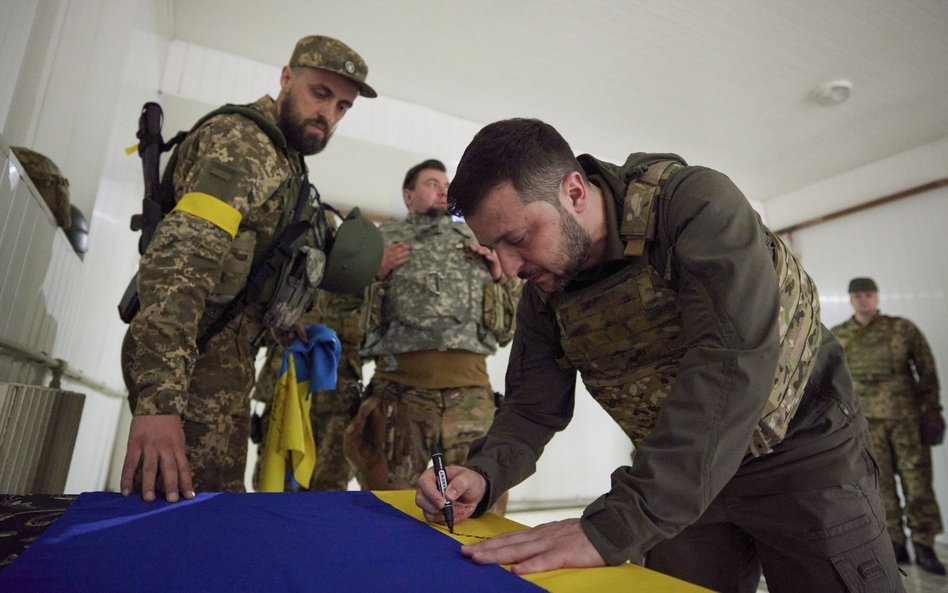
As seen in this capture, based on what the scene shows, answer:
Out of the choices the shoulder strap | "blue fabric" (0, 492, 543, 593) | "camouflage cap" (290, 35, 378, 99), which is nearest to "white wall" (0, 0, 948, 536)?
"camouflage cap" (290, 35, 378, 99)

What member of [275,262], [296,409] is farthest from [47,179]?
[296,409]

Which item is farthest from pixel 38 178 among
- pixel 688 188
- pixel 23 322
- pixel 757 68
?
pixel 757 68

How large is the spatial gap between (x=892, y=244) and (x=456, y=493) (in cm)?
537

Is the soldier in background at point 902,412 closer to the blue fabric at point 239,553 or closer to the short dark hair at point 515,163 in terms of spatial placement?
the short dark hair at point 515,163

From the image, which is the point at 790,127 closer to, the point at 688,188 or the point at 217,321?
the point at 688,188

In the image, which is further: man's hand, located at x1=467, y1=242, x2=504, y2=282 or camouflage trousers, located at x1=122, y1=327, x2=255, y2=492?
man's hand, located at x1=467, y1=242, x2=504, y2=282

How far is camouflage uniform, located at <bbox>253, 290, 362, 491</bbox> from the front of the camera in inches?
103

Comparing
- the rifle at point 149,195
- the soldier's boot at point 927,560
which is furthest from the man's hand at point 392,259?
the soldier's boot at point 927,560

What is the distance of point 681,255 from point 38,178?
1.75m

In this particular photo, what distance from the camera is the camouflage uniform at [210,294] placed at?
1137 mm

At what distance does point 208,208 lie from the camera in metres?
1.26

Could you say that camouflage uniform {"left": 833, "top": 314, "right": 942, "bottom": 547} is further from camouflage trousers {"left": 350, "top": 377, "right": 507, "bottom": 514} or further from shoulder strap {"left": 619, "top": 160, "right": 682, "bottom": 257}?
shoulder strap {"left": 619, "top": 160, "right": 682, "bottom": 257}

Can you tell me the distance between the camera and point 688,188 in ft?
2.92

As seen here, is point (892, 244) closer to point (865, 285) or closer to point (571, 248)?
point (865, 285)
